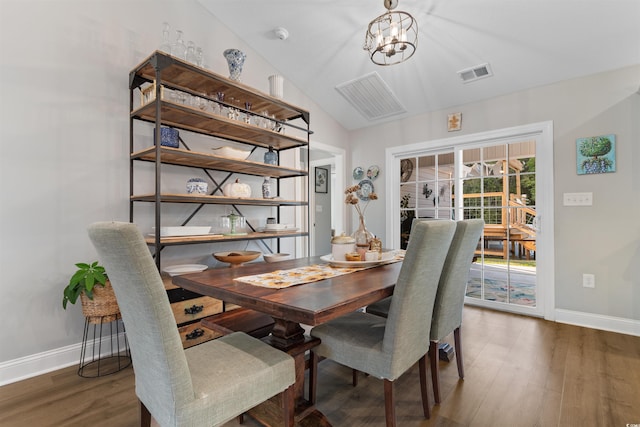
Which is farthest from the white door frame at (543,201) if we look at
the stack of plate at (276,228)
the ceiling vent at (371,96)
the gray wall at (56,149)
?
the gray wall at (56,149)

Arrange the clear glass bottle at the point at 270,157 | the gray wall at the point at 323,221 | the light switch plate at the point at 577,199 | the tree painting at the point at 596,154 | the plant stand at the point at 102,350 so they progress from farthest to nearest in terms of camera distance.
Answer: the gray wall at the point at 323,221
the clear glass bottle at the point at 270,157
the light switch plate at the point at 577,199
the tree painting at the point at 596,154
the plant stand at the point at 102,350

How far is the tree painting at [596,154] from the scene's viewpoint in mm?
2648

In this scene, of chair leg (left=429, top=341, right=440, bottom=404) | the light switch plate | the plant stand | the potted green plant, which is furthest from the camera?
the light switch plate

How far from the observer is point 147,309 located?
87 cm

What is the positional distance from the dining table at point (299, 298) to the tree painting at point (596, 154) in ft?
7.78

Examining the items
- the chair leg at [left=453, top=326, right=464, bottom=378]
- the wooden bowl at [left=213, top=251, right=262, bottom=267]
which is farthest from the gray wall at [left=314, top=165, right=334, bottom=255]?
the chair leg at [left=453, top=326, right=464, bottom=378]

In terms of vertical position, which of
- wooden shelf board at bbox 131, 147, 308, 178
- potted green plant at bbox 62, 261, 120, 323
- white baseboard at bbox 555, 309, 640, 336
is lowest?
white baseboard at bbox 555, 309, 640, 336

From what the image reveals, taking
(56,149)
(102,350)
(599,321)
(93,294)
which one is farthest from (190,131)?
(599,321)

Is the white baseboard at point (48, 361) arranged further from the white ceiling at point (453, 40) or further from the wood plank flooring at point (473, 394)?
the white ceiling at point (453, 40)

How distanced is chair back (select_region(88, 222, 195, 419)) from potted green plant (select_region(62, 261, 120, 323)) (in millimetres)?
1135

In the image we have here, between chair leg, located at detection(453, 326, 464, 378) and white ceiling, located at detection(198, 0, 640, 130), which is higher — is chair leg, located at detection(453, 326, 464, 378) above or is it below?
below

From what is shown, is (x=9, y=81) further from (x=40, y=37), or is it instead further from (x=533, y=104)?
(x=533, y=104)

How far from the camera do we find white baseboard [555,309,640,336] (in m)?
2.58

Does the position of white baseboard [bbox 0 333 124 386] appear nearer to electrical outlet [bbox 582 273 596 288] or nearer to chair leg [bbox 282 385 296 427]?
chair leg [bbox 282 385 296 427]
